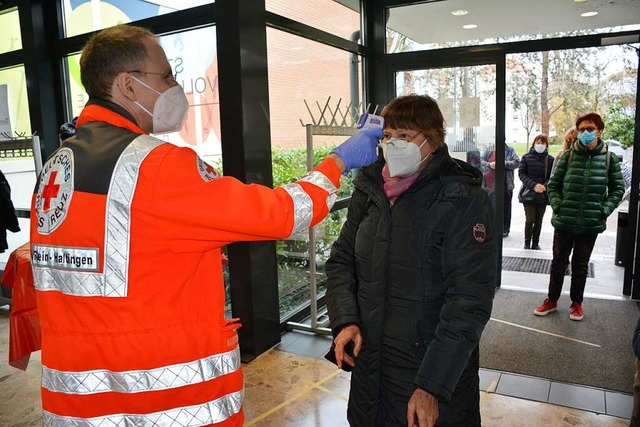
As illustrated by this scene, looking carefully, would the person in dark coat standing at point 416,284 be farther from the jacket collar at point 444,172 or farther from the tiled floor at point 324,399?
the tiled floor at point 324,399

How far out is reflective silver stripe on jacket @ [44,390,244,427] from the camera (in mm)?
1148

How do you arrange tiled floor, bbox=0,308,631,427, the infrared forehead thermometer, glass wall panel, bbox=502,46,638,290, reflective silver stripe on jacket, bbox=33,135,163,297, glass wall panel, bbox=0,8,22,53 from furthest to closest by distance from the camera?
glass wall panel, bbox=502,46,638,290, glass wall panel, bbox=0,8,22,53, tiled floor, bbox=0,308,631,427, the infrared forehead thermometer, reflective silver stripe on jacket, bbox=33,135,163,297

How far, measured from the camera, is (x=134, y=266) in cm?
108

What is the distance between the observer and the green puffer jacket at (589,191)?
11.9 ft

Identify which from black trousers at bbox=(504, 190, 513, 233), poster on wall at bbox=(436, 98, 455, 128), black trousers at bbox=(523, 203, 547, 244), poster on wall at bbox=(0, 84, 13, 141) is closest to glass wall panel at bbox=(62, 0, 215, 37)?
poster on wall at bbox=(0, 84, 13, 141)

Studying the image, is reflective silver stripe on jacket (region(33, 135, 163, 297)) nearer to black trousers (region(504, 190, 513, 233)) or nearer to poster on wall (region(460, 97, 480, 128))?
poster on wall (region(460, 97, 480, 128))

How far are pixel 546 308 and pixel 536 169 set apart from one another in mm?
2378

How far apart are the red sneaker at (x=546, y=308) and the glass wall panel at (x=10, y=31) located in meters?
5.01

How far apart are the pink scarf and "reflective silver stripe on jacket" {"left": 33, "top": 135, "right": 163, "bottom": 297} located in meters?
0.70

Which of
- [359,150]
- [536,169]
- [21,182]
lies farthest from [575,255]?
[21,182]

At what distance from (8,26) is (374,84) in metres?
3.40

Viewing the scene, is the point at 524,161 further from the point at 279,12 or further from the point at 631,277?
the point at 279,12

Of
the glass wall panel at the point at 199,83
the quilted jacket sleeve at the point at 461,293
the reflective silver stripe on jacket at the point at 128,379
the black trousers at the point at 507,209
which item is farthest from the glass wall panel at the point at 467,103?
the reflective silver stripe on jacket at the point at 128,379

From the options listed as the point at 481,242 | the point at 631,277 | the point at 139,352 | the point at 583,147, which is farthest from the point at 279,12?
the point at 631,277
